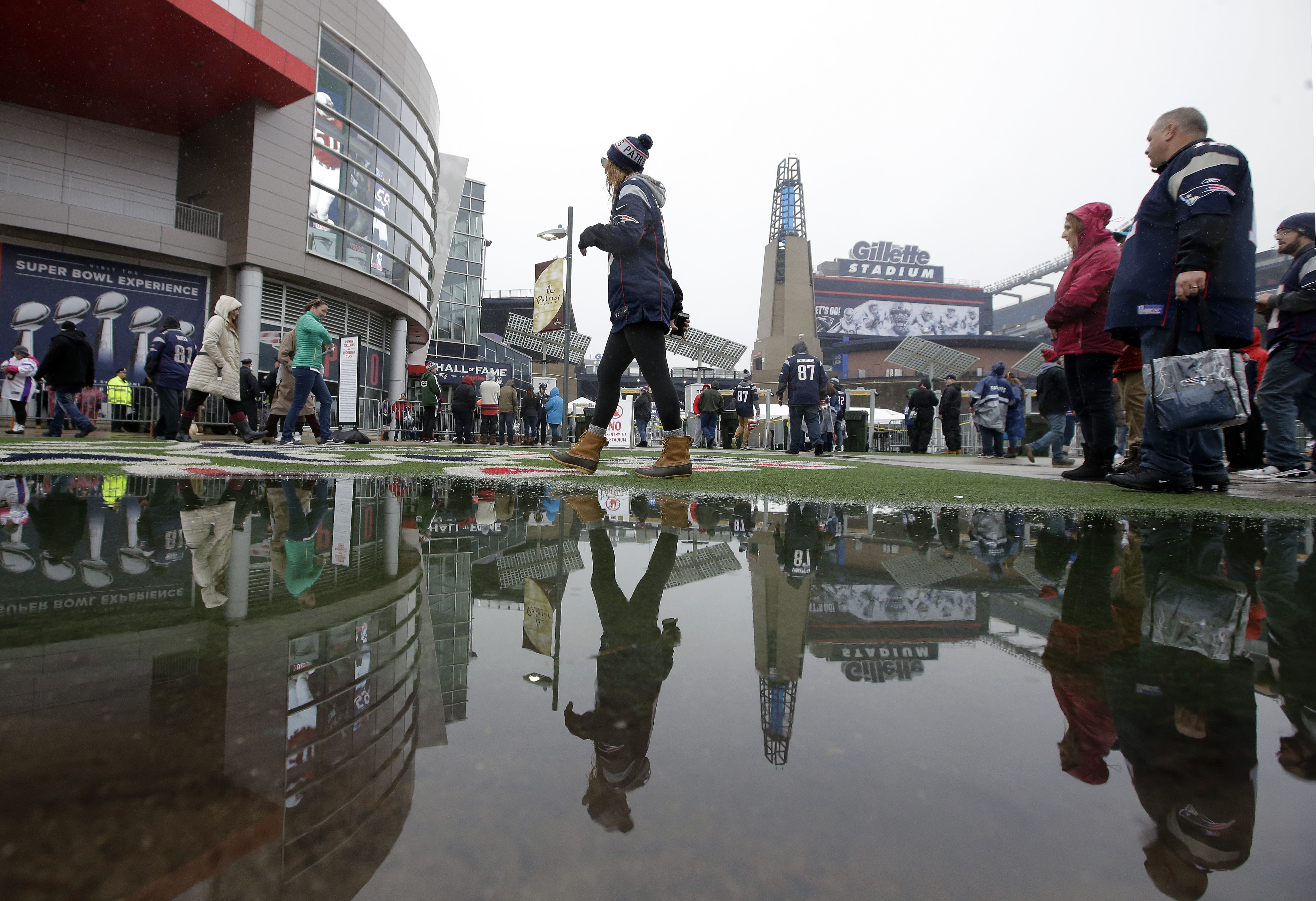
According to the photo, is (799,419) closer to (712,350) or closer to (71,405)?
(71,405)

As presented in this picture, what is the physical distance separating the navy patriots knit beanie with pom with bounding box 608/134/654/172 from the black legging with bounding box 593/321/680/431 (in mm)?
1048

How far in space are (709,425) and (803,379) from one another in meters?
7.45

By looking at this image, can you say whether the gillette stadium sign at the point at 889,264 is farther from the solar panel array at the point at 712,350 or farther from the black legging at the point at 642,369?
the black legging at the point at 642,369

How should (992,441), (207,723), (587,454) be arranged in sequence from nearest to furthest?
1. (207,723)
2. (587,454)
3. (992,441)

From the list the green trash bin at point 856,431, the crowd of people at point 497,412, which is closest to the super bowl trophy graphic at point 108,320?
the crowd of people at point 497,412

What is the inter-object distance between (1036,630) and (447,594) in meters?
0.90

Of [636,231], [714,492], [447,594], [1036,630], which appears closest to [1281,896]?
[1036,630]

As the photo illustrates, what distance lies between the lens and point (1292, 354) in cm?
418

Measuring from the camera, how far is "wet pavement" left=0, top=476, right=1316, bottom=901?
421 mm

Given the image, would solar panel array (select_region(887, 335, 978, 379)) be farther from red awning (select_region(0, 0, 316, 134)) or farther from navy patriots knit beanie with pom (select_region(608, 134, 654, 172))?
navy patriots knit beanie with pom (select_region(608, 134, 654, 172))

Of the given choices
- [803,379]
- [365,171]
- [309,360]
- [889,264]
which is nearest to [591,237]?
[309,360]

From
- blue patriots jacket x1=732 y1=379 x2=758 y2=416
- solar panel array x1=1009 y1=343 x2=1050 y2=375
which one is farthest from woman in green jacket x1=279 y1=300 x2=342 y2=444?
solar panel array x1=1009 y1=343 x2=1050 y2=375

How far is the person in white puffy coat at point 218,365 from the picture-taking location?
7.56 meters

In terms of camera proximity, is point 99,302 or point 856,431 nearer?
point 99,302
